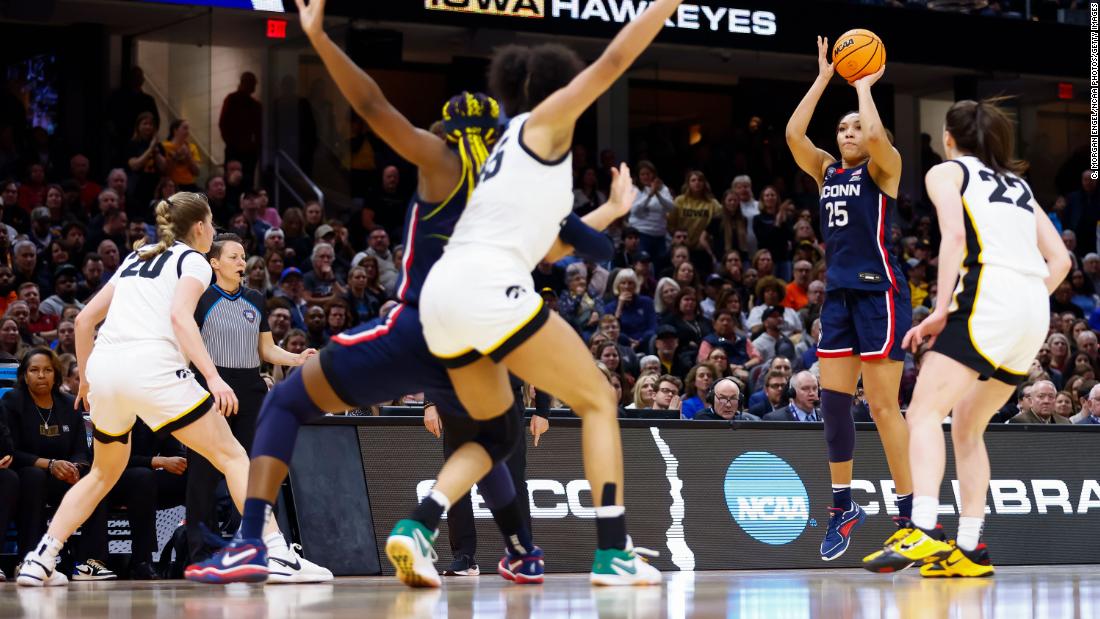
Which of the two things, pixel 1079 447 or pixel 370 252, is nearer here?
pixel 1079 447

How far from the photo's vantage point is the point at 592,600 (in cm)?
543

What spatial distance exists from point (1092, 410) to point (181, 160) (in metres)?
10.4

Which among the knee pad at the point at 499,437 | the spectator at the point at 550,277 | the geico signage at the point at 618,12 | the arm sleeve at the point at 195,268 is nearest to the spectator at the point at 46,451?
the arm sleeve at the point at 195,268

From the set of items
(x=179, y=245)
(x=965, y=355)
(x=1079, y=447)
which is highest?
(x=179, y=245)

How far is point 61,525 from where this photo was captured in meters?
7.65

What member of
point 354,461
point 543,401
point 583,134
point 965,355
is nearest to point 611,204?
point 965,355

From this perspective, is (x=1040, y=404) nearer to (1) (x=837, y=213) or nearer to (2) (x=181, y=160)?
(1) (x=837, y=213)

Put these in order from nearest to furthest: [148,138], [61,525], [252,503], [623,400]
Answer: [252,503]
[61,525]
[623,400]
[148,138]

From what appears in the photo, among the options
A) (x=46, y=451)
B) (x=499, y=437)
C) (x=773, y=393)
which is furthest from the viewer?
(x=773, y=393)

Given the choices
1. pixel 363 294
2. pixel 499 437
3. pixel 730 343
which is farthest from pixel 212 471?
pixel 730 343

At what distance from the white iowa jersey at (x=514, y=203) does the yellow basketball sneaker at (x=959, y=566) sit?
8.70 ft

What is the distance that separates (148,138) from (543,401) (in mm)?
10203

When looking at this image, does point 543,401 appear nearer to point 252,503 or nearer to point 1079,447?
point 252,503

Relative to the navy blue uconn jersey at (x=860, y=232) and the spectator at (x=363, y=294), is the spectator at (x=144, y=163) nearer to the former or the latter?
the spectator at (x=363, y=294)
